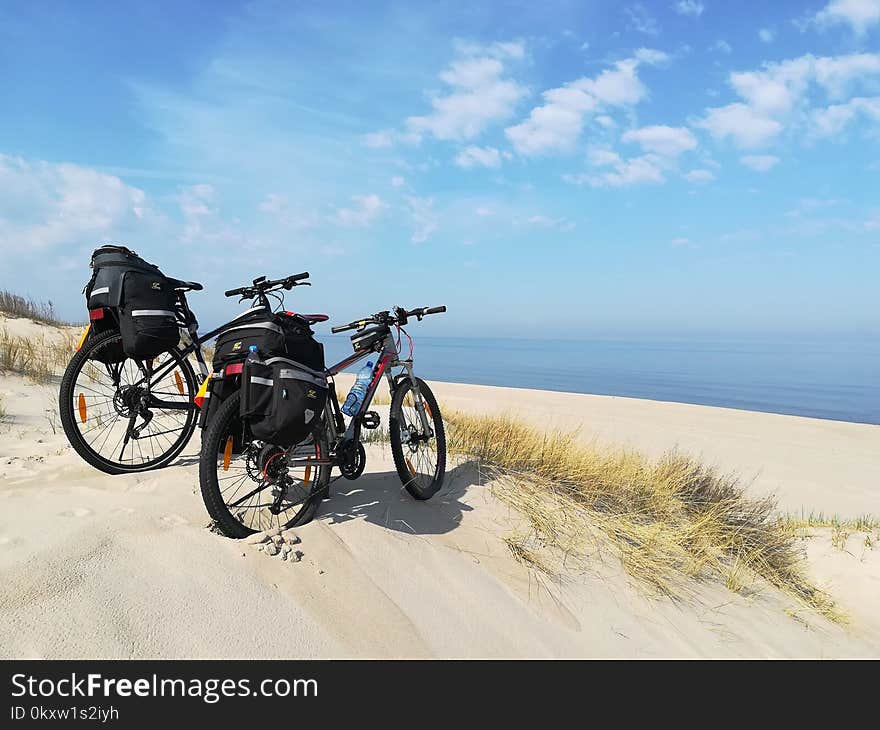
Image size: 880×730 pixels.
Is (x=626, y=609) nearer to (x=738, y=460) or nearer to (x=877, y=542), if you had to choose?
(x=877, y=542)

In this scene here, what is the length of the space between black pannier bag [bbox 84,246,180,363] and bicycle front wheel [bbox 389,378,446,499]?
1.68 metres

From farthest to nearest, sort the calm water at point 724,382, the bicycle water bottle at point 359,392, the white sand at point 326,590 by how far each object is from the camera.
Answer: the calm water at point 724,382, the bicycle water bottle at point 359,392, the white sand at point 326,590

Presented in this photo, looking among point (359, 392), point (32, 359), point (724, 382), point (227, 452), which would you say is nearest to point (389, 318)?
point (359, 392)

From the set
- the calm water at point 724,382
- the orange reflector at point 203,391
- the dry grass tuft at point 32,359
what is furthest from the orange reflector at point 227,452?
the calm water at point 724,382

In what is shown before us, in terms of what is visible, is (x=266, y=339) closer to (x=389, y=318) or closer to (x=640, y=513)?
(x=389, y=318)

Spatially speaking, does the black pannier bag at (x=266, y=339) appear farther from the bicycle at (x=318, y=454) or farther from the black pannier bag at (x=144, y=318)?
the black pannier bag at (x=144, y=318)

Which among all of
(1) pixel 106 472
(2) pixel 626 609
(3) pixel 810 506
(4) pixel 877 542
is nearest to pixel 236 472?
(1) pixel 106 472

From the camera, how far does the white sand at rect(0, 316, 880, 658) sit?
8.35 ft

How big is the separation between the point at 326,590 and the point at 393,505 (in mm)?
1435

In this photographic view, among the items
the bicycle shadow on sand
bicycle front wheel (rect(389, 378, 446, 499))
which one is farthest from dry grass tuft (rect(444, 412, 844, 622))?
bicycle front wheel (rect(389, 378, 446, 499))

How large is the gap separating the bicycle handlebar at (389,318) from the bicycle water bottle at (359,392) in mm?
327

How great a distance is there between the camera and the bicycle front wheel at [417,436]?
460cm

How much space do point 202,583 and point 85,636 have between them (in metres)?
0.56

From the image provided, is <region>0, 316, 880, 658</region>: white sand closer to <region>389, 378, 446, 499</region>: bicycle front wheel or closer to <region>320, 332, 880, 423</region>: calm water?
<region>389, 378, 446, 499</region>: bicycle front wheel
